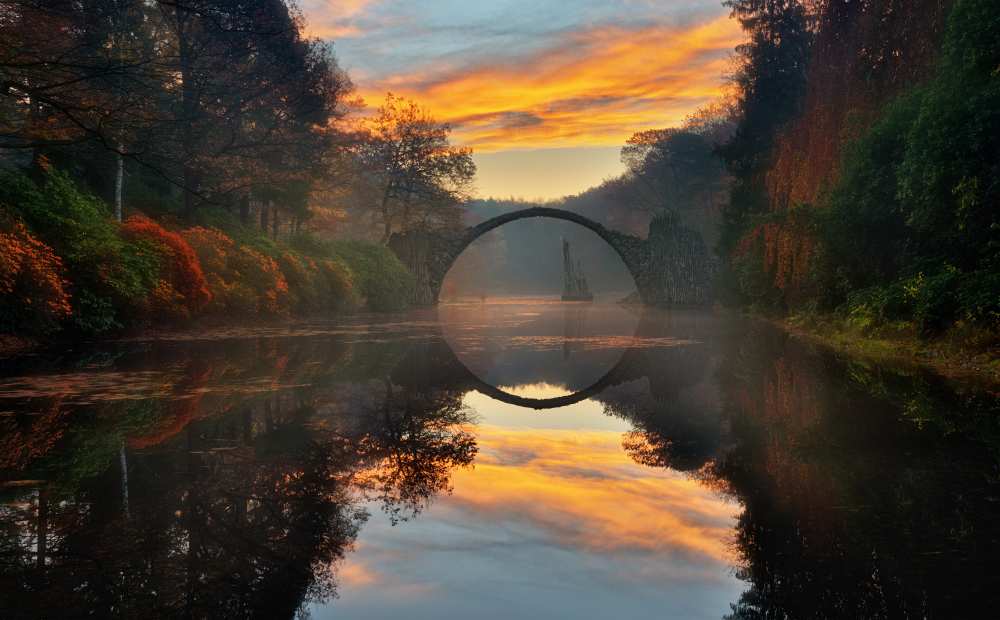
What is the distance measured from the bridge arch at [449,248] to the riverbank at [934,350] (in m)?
31.7

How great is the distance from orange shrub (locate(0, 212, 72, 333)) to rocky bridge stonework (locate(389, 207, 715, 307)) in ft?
107

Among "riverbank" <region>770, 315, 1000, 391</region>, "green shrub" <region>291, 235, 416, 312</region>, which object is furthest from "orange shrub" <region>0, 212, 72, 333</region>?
"green shrub" <region>291, 235, 416, 312</region>

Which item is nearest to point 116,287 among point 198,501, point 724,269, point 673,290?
point 198,501

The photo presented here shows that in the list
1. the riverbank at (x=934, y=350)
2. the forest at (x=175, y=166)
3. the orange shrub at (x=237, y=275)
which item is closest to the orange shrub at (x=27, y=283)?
the forest at (x=175, y=166)

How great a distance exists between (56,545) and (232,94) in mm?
28259

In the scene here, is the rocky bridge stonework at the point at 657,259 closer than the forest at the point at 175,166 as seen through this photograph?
No

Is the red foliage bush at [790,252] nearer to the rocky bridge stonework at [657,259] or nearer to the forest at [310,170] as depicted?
the forest at [310,170]

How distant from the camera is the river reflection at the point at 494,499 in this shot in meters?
3.73

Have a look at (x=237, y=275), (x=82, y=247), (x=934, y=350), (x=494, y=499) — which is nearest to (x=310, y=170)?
(x=237, y=275)

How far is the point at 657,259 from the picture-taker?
50.7 m

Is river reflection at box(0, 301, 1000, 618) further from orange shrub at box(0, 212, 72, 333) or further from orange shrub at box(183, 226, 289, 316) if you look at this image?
orange shrub at box(183, 226, 289, 316)

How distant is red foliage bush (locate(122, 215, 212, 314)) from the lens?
20.8 metres

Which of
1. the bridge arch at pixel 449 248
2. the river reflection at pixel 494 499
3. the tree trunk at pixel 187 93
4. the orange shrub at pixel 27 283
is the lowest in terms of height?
the river reflection at pixel 494 499

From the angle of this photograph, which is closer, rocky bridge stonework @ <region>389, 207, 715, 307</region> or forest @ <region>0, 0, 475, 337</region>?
forest @ <region>0, 0, 475, 337</region>
